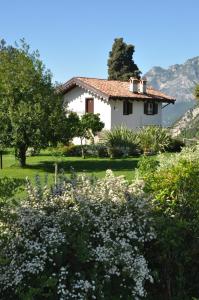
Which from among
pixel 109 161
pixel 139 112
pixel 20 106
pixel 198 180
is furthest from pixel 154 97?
pixel 198 180

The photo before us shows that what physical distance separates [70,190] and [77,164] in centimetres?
1956

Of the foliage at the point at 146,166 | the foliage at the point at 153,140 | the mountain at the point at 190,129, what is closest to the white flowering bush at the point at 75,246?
the foliage at the point at 146,166

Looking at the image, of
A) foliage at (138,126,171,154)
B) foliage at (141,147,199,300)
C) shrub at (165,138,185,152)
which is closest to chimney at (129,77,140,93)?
shrub at (165,138,185,152)

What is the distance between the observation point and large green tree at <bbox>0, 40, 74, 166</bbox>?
24.4 m

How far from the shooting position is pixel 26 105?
24266 mm

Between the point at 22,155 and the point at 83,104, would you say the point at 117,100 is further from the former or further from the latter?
the point at 22,155

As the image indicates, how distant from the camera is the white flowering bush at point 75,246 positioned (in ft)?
20.6

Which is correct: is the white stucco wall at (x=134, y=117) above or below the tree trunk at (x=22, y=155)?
above

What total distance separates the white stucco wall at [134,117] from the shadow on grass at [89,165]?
13214 mm

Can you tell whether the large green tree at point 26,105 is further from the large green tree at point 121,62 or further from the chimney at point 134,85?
the large green tree at point 121,62

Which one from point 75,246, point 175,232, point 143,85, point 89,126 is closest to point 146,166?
point 175,232

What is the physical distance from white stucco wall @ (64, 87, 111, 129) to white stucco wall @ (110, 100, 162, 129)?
390 mm

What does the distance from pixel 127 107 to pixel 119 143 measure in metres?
11.5

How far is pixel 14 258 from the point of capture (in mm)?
6387
